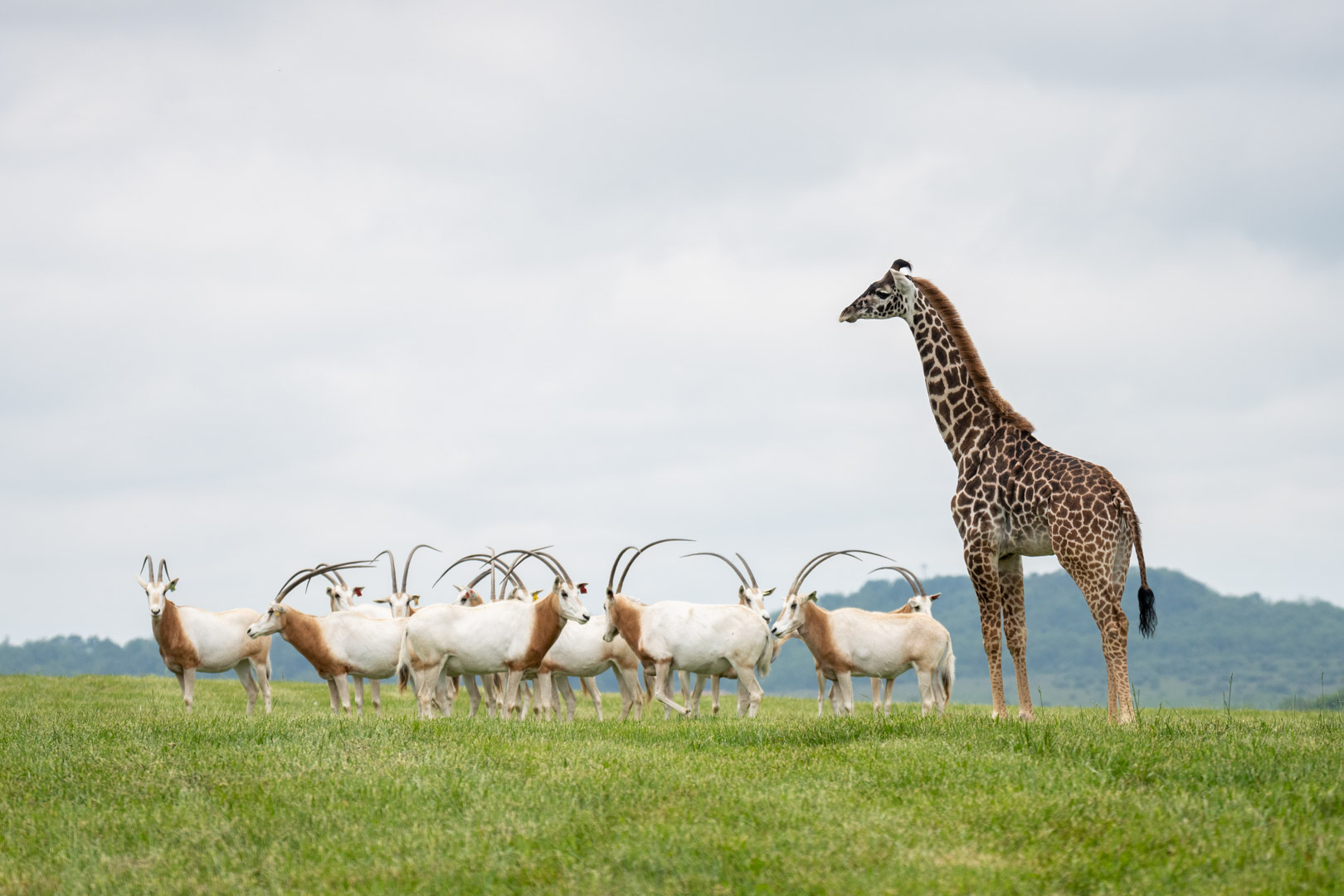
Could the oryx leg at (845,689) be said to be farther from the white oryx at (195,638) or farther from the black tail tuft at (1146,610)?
the white oryx at (195,638)

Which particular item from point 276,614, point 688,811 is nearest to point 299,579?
point 276,614

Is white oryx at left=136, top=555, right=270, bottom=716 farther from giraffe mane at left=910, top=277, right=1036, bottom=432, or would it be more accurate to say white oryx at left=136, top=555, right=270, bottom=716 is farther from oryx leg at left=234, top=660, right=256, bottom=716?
giraffe mane at left=910, top=277, right=1036, bottom=432

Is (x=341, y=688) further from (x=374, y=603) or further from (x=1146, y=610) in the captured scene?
(x=1146, y=610)

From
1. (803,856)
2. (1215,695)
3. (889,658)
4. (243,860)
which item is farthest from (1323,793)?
(1215,695)

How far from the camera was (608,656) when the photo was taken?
63.5 feet

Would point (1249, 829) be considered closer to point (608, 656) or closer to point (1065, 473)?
point (1065, 473)

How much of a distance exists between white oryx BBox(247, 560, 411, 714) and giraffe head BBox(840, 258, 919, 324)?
Answer: 930 centimetres

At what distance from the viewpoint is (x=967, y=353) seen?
14.7 m

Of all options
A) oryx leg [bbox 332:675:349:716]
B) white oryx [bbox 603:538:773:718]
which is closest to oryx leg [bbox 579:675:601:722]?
white oryx [bbox 603:538:773:718]

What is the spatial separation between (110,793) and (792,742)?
20.1 ft

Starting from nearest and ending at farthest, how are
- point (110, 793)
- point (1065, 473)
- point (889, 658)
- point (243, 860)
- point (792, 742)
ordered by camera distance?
point (243, 860) → point (110, 793) → point (792, 742) → point (1065, 473) → point (889, 658)

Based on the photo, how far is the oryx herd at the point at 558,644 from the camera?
55.5 feet

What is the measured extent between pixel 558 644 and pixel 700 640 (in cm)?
272

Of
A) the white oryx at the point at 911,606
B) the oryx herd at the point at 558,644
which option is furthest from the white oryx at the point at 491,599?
the white oryx at the point at 911,606
